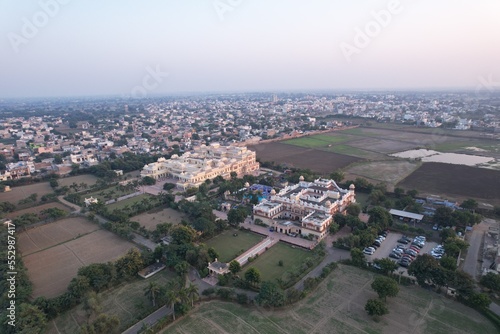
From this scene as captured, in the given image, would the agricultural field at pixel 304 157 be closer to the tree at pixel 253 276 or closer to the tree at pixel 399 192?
the tree at pixel 399 192

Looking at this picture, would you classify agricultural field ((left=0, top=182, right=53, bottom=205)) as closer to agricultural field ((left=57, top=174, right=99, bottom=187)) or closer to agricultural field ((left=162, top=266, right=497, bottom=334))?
agricultural field ((left=57, top=174, right=99, bottom=187))

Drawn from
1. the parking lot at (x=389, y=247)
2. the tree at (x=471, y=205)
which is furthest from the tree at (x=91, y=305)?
the tree at (x=471, y=205)

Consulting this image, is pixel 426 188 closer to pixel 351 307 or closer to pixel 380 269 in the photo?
pixel 380 269

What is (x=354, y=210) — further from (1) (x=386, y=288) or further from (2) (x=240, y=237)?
(1) (x=386, y=288)

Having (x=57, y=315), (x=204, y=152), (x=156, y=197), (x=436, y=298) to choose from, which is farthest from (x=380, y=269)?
(x=204, y=152)

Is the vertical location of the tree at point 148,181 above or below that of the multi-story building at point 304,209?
below

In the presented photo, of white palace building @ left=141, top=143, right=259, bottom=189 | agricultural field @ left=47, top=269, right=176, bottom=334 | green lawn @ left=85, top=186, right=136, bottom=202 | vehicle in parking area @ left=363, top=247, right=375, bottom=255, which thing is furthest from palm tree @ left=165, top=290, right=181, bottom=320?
white palace building @ left=141, top=143, right=259, bottom=189

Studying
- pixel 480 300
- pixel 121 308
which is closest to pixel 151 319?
pixel 121 308
